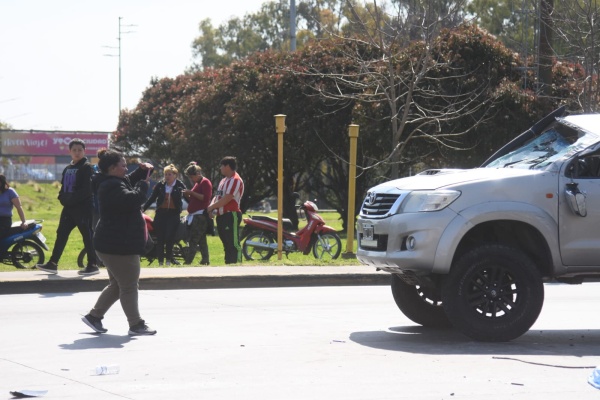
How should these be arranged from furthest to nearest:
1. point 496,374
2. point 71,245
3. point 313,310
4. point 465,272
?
point 71,245 < point 313,310 < point 465,272 < point 496,374

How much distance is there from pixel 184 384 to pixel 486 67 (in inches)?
962

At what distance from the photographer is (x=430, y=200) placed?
9.41 metres

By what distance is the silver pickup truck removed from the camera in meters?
9.35

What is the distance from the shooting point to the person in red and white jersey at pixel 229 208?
17.3 metres

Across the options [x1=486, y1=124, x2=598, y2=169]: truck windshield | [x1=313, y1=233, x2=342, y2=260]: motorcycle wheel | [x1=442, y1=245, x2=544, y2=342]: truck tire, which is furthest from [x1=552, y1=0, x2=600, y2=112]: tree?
[x1=442, y1=245, x2=544, y2=342]: truck tire

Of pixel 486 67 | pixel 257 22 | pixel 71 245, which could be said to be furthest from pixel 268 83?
pixel 257 22

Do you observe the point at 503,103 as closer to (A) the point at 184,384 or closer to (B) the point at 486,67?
(B) the point at 486,67

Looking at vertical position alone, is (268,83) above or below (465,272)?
above

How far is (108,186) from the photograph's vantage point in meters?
9.95

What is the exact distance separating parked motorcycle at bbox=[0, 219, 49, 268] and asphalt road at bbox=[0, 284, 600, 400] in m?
5.04

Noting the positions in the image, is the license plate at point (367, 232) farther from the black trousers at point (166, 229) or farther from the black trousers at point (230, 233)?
the black trousers at point (166, 229)

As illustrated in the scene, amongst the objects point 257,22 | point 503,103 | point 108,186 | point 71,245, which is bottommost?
point 71,245

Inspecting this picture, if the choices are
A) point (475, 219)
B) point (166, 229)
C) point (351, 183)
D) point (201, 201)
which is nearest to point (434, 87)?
point (351, 183)

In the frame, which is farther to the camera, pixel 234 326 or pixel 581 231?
pixel 234 326
